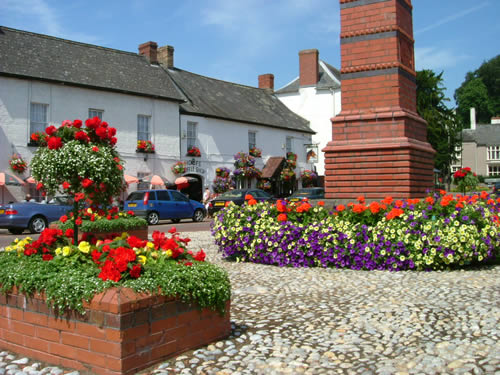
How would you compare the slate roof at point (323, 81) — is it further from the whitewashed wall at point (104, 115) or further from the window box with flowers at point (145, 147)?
the window box with flowers at point (145, 147)

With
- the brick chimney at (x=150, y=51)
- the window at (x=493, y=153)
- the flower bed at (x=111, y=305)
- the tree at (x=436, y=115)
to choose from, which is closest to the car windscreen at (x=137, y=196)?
the brick chimney at (x=150, y=51)

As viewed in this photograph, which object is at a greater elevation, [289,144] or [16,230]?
[289,144]

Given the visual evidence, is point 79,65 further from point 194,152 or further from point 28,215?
point 28,215

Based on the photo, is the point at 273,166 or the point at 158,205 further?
the point at 273,166

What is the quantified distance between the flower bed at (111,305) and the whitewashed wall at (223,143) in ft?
83.2

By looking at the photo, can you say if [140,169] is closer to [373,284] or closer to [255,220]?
[255,220]

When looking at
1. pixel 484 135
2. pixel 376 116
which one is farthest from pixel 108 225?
pixel 484 135

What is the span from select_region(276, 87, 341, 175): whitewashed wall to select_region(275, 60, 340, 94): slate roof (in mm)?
394

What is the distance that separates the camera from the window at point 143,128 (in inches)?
1077

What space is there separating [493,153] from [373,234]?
7942cm

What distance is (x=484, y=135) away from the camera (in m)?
78.5

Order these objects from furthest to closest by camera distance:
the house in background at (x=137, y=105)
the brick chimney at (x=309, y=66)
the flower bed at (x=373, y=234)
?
the brick chimney at (x=309, y=66)
the house in background at (x=137, y=105)
the flower bed at (x=373, y=234)

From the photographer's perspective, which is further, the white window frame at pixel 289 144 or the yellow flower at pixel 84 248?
the white window frame at pixel 289 144

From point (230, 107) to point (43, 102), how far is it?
13.3 m
